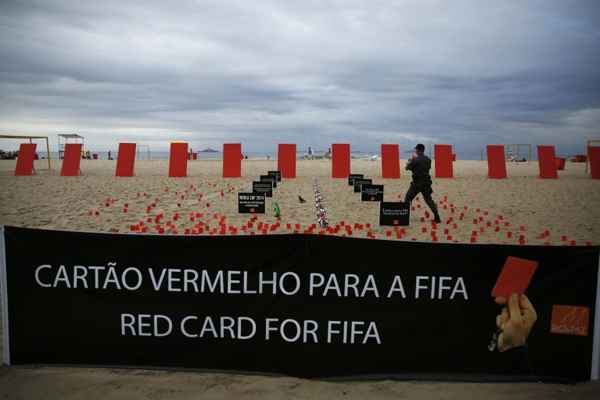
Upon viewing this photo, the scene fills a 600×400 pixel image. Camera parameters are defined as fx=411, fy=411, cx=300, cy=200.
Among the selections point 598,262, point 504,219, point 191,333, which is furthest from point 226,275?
point 504,219

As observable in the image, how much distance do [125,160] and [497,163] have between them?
73.7ft

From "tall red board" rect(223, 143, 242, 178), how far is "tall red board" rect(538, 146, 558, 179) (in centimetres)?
1848

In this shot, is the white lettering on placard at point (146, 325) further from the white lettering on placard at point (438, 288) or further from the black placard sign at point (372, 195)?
the black placard sign at point (372, 195)

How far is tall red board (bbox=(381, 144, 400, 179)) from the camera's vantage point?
24816mm

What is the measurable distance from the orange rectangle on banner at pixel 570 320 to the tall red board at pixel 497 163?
921 inches

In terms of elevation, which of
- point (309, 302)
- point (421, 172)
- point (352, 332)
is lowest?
point (352, 332)

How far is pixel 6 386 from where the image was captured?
316 centimetres

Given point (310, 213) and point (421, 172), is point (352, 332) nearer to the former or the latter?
point (421, 172)

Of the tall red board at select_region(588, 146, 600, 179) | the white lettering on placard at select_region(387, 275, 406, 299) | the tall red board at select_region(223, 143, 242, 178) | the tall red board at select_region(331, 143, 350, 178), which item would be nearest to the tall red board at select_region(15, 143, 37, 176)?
the tall red board at select_region(223, 143, 242, 178)

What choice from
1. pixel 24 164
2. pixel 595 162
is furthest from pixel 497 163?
pixel 24 164

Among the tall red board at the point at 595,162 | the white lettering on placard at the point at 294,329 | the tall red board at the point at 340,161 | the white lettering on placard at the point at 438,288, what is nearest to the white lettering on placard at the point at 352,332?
the white lettering on placard at the point at 294,329

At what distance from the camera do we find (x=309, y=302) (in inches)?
127

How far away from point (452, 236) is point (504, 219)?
3044 mm

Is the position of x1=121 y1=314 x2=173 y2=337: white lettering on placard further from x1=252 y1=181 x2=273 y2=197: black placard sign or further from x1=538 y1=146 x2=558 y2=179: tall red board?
x1=538 y1=146 x2=558 y2=179: tall red board
